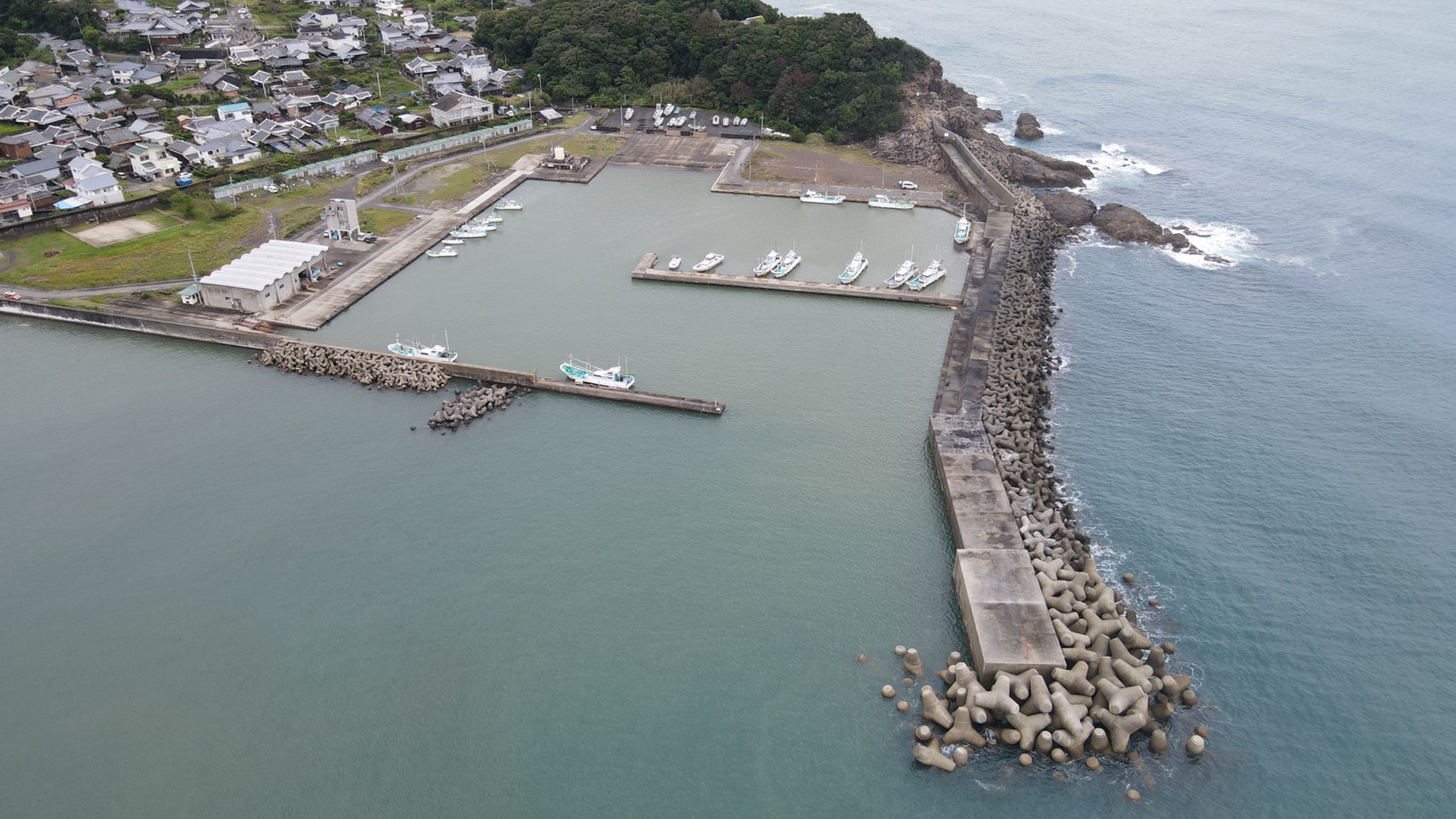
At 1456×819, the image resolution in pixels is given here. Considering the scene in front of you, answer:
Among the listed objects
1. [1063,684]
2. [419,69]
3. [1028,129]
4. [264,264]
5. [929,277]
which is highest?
[419,69]

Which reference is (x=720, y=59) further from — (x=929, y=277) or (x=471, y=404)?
(x=471, y=404)

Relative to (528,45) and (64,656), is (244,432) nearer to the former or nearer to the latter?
(64,656)

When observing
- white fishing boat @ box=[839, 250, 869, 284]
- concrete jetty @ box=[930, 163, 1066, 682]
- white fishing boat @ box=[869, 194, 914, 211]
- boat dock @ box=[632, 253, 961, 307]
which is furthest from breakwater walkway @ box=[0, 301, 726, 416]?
white fishing boat @ box=[869, 194, 914, 211]

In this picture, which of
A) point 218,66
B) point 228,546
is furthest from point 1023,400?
point 218,66

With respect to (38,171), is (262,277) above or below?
below

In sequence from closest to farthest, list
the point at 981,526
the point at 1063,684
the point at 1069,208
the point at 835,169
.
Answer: the point at 1063,684
the point at 981,526
the point at 1069,208
the point at 835,169

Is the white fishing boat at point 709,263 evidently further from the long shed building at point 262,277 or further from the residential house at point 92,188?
the residential house at point 92,188

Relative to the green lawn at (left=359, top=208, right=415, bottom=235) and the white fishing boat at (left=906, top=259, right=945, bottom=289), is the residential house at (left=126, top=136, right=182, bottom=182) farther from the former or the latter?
the white fishing boat at (left=906, top=259, right=945, bottom=289)

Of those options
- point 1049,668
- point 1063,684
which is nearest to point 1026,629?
point 1049,668

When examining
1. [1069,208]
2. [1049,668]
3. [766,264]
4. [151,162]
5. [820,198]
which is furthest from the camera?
[820,198]
